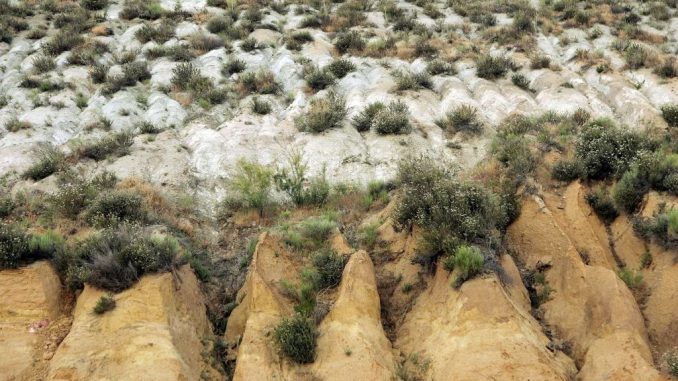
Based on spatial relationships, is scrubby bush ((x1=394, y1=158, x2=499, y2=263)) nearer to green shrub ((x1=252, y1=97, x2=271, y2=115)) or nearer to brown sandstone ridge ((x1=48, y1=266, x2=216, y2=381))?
brown sandstone ridge ((x1=48, y1=266, x2=216, y2=381))

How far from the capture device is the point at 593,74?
18.1m

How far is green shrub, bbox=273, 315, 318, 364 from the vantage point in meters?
7.18

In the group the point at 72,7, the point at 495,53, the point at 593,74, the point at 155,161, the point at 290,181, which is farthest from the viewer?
the point at 72,7

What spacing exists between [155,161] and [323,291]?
697 cm

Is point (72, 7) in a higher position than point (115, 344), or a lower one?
lower

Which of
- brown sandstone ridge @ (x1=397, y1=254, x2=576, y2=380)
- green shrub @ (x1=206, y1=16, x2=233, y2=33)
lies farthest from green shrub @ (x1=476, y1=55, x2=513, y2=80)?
brown sandstone ridge @ (x1=397, y1=254, x2=576, y2=380)

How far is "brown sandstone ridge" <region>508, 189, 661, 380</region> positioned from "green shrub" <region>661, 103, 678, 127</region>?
6484 mm

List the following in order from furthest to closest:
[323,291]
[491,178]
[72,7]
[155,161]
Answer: [72,7] < [155,161] < [491,178] < [323,291]

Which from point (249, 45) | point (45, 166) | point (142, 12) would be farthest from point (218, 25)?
point (45, 166)

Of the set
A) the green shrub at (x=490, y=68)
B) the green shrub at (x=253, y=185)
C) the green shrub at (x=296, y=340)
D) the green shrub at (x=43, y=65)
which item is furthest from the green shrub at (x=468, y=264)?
the green shrub at (x=43, y=65)

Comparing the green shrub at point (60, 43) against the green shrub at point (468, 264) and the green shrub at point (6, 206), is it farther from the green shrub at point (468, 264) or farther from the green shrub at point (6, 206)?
the green shrub at point (468, 264)

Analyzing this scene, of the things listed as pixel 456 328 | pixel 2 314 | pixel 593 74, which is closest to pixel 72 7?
pixel 2 314

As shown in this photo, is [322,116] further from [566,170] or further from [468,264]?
[468,264]

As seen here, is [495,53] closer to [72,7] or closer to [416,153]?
[416,153]
